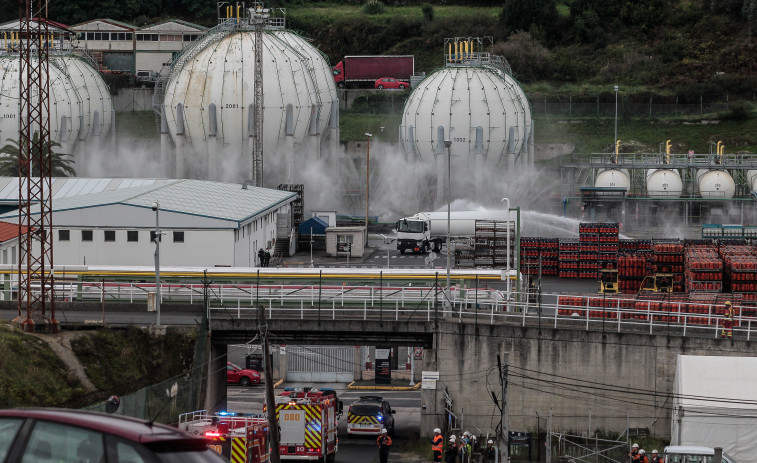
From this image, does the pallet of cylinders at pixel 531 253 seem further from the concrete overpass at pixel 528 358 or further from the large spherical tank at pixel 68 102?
the large spherical tank at pixel 68 102

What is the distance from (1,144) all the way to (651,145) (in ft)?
182

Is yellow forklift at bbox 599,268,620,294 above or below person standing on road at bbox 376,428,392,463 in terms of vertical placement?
above

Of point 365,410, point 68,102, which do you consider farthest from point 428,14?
point 365,410

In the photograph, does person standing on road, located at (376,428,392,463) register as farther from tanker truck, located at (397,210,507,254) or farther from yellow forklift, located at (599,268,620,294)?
tanker truck, located at (397,210,507,254)

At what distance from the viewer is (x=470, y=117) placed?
88.0 m

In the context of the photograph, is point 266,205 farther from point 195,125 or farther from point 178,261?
point 195,125

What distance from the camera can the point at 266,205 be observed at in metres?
70.4

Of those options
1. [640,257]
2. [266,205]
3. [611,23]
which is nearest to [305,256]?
[266,205]

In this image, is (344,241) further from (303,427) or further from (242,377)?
(303,427)

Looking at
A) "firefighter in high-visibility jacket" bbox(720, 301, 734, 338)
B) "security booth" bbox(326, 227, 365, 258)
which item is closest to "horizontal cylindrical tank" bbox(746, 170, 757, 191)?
"security booth" bbox(326, 227, 365, 258)

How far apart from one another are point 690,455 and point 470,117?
5698 cm

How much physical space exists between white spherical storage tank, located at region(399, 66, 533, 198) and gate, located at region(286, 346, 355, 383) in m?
34.5

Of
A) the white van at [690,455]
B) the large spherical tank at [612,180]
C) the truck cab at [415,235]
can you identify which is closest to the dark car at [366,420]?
the white van at [690,455]

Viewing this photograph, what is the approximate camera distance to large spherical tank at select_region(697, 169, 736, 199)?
95.4 meters
